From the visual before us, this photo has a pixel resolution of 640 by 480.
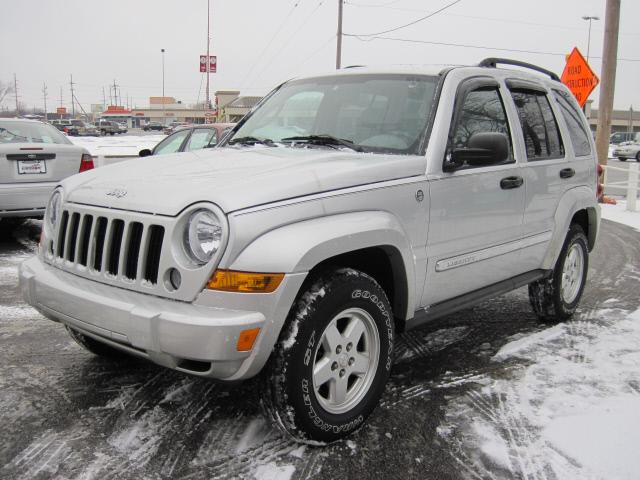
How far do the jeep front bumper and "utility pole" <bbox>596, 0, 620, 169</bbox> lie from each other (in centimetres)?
1188

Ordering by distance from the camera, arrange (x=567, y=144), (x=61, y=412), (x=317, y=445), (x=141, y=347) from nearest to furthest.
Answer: (x=141, y=347) → (x=317, y=445) → (x=61, y=412) → (x=567, y=144)

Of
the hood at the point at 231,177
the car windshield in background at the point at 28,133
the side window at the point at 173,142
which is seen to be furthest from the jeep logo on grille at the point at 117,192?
the side window at the point at 173,142

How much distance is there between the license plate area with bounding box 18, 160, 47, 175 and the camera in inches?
294

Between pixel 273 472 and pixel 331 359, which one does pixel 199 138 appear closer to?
pixel 331 359

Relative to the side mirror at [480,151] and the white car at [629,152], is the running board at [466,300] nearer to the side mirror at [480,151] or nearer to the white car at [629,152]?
the side mirror at [480,151]

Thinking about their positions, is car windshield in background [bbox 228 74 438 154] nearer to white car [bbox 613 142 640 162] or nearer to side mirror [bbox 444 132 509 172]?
side mirror [bbox 444 132 509 172]

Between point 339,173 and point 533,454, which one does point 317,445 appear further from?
point 339,173

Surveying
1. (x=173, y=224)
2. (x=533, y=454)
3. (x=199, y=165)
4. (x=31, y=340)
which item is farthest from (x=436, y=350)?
(x=31, y=340)

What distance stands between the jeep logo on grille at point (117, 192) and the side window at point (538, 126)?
9.13 ft

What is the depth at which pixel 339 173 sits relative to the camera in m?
3.01

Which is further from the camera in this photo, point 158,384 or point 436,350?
point 436,350

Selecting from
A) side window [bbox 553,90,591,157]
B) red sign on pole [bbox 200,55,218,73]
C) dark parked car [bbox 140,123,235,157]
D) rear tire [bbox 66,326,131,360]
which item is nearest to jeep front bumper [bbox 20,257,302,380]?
rear tire [bbox 66,326,131,360]

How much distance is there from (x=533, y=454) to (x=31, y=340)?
3.42 m

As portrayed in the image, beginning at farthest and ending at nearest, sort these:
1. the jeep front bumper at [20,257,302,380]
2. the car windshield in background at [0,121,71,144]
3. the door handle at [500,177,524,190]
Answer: the car windshield in background at [0,121,71,144], the door handle at [500,177,524,190], the jeep front bumper at [20,257,302,380]
